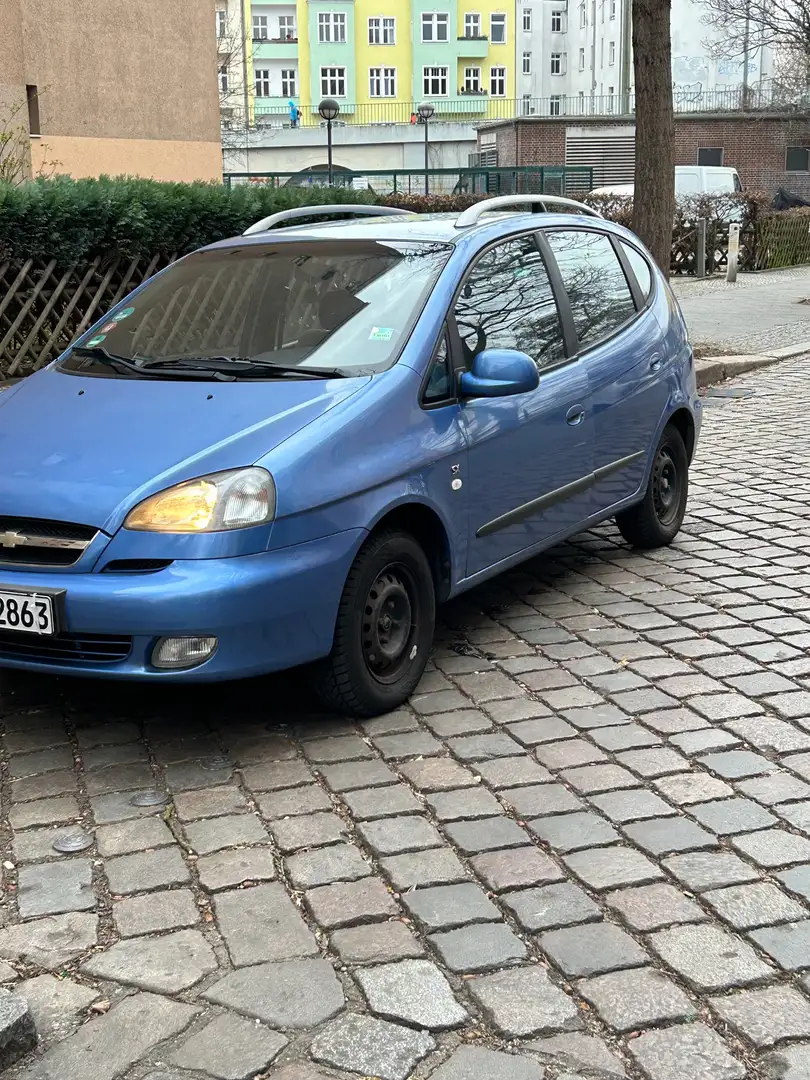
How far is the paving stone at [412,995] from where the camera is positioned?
277 centimetres

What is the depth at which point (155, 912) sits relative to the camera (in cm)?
322

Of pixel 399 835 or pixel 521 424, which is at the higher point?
pixel 521 424

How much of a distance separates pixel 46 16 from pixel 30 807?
56.9 ft

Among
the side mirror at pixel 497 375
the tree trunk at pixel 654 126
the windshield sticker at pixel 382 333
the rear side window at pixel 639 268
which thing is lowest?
the side mirror at pixel 497 375

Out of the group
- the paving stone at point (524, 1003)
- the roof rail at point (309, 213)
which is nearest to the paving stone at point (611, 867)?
the paving stone at point (524, 1003)

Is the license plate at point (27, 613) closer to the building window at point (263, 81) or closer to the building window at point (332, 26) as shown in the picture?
the building window at point (263, 81)

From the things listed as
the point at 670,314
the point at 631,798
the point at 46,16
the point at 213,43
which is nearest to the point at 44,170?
the point at 46,16

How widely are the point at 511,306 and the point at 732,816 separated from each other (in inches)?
93.6

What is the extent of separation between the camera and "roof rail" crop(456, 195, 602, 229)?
5324 millimetres

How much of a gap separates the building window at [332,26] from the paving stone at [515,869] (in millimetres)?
83210

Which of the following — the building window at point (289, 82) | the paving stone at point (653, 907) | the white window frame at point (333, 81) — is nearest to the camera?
the paving stone at point (653, 907)

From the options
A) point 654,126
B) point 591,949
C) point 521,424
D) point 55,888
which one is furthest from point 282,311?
point 654,126

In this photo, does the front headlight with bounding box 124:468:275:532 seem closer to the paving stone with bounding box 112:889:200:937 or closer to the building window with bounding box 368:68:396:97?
the paving stone with bounding box 112:889:200:937

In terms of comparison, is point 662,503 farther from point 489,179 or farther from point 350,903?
point 489,179
